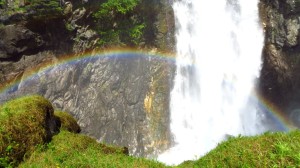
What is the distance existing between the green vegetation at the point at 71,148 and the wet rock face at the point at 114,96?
586 inches

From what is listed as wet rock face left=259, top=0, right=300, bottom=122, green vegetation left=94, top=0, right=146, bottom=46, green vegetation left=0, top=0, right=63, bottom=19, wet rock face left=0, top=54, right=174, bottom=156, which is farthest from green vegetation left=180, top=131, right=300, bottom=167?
wet rock face left=259, top=0, right=300, bottom=122

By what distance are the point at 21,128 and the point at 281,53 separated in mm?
27981

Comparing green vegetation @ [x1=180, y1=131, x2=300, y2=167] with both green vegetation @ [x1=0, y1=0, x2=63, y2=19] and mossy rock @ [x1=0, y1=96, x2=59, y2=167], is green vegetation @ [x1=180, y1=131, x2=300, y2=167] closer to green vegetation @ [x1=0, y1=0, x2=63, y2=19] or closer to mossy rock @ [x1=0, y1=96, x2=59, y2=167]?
mossy rock @ [x1=0, y1=96, x2=59, y2=167]

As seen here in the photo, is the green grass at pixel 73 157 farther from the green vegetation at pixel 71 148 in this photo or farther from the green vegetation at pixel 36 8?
the green vegetation at pixel 36 8

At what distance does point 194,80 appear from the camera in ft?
102

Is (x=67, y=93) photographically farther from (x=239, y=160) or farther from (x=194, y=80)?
(x=239, y=160)

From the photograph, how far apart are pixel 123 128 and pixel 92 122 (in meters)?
2.69

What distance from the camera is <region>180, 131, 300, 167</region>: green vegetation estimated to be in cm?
→ 506

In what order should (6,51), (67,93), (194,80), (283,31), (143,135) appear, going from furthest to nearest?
(194,80) < (283,31) < (143,135) < (67,93) < (6,51)

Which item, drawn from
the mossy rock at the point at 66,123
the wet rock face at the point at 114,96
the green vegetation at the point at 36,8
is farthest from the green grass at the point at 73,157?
the green vegetation at the point at 36,8

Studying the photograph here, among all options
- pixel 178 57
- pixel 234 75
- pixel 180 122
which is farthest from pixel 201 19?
pixel 180 122

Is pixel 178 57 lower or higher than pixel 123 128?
higher

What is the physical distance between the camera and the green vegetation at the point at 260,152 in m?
5.06

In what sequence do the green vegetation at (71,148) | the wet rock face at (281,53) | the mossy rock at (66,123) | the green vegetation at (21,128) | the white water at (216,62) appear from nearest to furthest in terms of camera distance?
the green vegetation at (71,148) → the green vegetation at (21,128) → the mossy rock at (66,123) → the wet rock face at (281,53) → the white water at (216,62)
